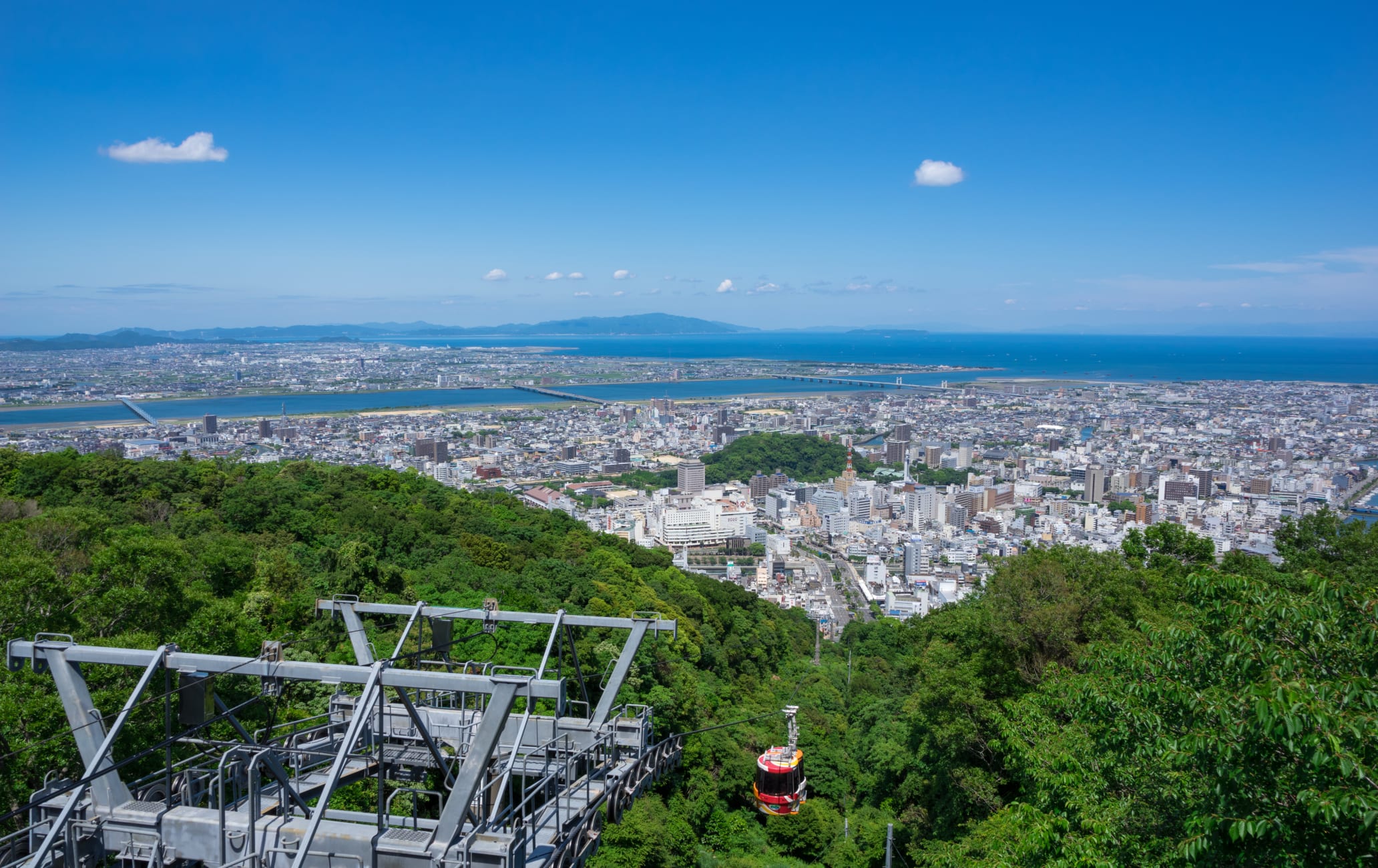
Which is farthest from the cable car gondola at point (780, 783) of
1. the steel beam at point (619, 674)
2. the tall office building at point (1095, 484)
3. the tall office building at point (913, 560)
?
the tall office building at point (1095, 484)

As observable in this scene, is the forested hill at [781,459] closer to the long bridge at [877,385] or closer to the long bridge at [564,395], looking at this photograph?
the long bridge at [564,395]

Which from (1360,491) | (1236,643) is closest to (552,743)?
(1236,643)

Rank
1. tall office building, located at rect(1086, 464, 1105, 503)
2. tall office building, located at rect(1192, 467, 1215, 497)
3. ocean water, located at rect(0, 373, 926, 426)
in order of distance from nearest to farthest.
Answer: tall office building, located at rect(1192, 467, 1215, 497) < tall office building, located at rect(1086, 464, 1105, 503) < ocean water, located at rect(0, 373, 926, 426)

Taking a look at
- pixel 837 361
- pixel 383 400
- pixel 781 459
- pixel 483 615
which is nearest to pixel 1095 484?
pixel 781 459

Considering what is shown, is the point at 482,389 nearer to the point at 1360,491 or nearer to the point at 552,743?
the point at 1360,491

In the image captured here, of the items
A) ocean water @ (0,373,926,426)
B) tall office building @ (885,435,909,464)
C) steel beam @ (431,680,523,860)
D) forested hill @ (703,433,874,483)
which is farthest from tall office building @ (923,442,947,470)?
steel beam @ (431,680,523,860)

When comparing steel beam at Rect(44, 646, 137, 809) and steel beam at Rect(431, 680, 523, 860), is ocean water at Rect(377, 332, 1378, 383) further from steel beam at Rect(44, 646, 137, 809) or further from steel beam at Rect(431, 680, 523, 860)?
steel beam at Rect(44, 646, 137, 809)
